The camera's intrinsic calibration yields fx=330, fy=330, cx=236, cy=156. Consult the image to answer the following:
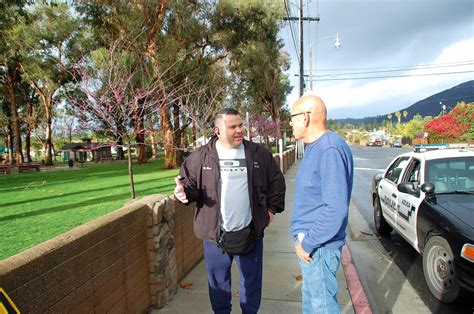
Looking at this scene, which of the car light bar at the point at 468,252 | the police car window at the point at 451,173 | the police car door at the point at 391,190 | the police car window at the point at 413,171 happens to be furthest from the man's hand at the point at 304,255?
the police car door at the point at 391,190

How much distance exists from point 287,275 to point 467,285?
6.38ft

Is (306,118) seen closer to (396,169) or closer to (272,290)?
(272,290)

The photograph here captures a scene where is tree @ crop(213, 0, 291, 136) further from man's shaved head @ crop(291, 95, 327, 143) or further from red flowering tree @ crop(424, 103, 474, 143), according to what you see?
man's shaved head @ crop(291, 95, 327, 143)

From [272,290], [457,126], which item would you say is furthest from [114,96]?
[457,126]

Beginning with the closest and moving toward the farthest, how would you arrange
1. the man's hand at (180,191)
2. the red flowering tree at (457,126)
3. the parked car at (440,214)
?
the man's hand at (180,191) < the parked car at (440,214) < the red flowering tree at (457,126)

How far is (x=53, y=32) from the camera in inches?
1038

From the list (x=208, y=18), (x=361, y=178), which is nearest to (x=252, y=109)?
(x=208, y=18)

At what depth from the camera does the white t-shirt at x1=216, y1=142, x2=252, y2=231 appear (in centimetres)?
267

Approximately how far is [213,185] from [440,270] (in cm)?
278

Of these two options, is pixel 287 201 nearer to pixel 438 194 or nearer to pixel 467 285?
pixel 438 194

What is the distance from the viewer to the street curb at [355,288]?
3.37m

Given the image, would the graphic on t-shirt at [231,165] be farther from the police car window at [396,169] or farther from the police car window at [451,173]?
the police car window at [396,169]

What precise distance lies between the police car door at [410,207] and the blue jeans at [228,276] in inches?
101

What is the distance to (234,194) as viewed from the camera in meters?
2.67
